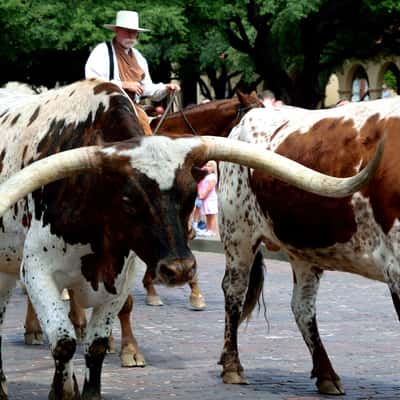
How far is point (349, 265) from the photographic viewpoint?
7492 millimetres

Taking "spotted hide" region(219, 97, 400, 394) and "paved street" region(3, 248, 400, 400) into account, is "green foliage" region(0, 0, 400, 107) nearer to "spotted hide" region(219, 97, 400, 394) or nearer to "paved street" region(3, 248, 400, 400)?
"paved street" region(3, 248, 400, 400)

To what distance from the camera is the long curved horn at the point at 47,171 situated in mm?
6138

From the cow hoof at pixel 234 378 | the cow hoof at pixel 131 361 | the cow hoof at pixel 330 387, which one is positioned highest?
the cow hoof at pixel 330 387

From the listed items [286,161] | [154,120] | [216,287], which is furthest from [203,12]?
[286,161]

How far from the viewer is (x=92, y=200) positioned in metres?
6.71

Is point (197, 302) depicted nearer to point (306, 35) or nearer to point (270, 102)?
point (270, 102)

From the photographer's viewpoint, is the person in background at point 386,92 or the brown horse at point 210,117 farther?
the person in background at point 386,92

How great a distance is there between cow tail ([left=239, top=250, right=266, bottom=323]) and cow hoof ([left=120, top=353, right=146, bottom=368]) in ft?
2.55

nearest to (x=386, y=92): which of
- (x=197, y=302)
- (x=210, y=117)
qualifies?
(x=210, y=117)

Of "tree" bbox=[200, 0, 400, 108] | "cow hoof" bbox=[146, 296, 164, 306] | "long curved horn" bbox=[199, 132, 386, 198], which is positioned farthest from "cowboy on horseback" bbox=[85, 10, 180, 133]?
"tree" bbox=[200, 0, 400, 108]

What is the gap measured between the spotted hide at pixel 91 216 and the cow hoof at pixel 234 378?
124 centimetres

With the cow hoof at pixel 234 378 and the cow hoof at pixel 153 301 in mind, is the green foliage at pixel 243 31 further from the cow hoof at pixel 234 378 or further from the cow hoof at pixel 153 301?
the cow hoof at pixel 234 378

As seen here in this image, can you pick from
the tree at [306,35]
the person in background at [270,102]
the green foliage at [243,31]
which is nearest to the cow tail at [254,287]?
the person in background at [270,102]

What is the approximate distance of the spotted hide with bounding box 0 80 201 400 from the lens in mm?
6293
